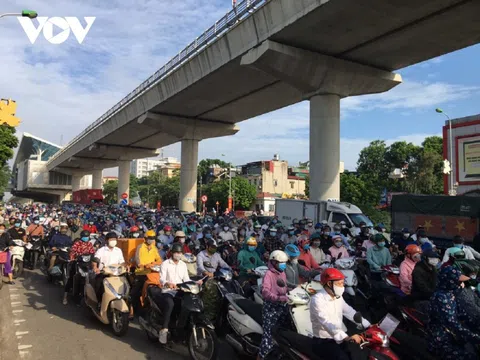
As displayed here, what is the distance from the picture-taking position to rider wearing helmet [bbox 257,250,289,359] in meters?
4.62

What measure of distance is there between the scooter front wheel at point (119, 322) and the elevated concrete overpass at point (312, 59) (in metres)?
11.5

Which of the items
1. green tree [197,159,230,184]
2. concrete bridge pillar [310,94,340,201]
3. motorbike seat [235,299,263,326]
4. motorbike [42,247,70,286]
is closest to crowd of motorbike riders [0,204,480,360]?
motorbike [42,247,70,286]

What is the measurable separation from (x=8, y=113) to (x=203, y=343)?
727cm

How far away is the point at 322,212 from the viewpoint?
17062 millimetres

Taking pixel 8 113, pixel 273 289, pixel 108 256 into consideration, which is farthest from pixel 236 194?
pixel 273 289

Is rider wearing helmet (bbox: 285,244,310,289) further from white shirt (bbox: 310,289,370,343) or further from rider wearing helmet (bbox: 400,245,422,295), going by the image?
white shirt (bbox: 310,289,370,343)

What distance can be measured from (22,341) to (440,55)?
1847 cm

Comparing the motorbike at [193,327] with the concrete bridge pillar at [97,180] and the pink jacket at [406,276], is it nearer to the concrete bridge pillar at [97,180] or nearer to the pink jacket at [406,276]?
the pink jacket at [406,276]

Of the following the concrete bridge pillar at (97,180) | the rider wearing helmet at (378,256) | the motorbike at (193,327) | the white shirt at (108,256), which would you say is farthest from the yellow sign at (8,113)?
the concrete bridge pillar at (97,180)

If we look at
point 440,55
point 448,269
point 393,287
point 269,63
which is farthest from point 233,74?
point 448,269

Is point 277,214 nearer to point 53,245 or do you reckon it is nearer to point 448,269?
point 53,245

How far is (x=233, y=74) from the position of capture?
2139cm

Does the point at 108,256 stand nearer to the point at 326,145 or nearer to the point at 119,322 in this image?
the point at 119,322

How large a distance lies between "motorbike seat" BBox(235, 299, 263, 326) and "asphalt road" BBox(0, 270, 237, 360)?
2.75ft
